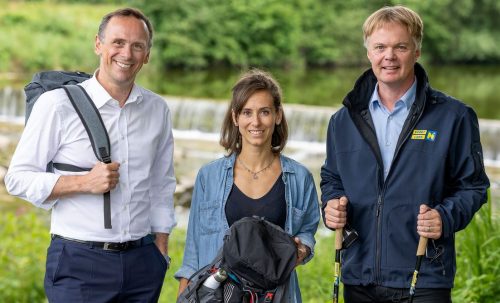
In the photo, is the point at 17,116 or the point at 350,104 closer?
the point at 350,104

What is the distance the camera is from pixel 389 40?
9.21ft

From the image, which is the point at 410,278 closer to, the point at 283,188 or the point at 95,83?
the point at 283,188

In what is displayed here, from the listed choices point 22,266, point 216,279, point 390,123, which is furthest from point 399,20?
point 22,266

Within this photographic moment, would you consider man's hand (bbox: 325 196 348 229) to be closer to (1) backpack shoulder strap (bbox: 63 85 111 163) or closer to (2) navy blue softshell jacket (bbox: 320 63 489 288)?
(2) navy blue softshell jacket (bbox: 320 63 489 288)

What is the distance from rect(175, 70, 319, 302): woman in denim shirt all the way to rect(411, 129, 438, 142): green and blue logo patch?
45cm

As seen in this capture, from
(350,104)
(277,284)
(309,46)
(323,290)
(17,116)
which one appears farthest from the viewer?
(309,46)

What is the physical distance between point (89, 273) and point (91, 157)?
0.44 metres

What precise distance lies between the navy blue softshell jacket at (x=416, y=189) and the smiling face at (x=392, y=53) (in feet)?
0.39

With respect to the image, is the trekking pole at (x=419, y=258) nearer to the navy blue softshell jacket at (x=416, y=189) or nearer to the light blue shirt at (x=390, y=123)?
the navy blue softshell jacket at (x=416, y=189)

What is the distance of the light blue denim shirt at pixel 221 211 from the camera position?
2.96 meters

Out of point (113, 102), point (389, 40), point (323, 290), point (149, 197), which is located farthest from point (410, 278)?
point (323, 290)

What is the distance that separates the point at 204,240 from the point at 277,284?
0.44 metres

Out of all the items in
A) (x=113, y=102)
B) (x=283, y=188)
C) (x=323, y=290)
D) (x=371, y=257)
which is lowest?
(x=323, y=290)

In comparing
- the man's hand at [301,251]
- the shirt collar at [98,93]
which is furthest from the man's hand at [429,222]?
the shirt collar at [98,93]
